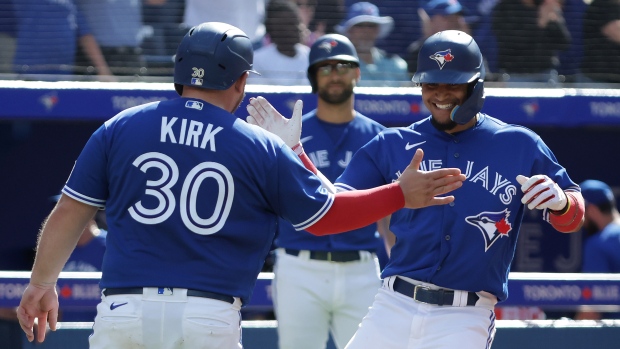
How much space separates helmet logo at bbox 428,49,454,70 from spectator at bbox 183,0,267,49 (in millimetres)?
3769

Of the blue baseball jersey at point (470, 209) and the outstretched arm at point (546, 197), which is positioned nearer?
the outstretched arm at point (546, 197)

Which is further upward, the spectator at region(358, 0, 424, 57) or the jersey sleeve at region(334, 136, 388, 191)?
the spectator at region(358, 0, 424, 57)

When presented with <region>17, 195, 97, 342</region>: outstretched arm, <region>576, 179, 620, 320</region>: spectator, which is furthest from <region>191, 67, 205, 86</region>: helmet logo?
<region>576, 179, 620, 320</region>: spectator

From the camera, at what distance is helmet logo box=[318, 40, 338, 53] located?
20.2 feet

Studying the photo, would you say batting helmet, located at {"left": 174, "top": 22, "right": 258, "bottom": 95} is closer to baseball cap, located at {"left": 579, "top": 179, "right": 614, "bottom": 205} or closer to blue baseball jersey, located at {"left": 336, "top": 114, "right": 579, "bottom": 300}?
blue baseball jersey, located at {"left": 336, "top": 114, "right": 579, "bottom": 300}

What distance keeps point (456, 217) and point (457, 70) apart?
0.60m

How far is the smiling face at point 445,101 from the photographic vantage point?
414 cm

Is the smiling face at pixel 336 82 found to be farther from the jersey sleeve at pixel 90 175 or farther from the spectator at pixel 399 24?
the jersey sleeve at pixel 90 175

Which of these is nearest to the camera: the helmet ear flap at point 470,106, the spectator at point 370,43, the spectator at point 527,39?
the helmet ear flap at point 470,106

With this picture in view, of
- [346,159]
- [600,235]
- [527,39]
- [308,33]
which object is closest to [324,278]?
[346,159]

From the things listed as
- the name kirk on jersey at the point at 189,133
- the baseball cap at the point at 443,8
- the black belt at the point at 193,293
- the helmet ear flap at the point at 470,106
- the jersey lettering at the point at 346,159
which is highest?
the baseball cap at the point at 443,8

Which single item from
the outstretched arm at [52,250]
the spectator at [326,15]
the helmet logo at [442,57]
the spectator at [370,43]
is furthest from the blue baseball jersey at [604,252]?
the outstretched arm at [52,250]

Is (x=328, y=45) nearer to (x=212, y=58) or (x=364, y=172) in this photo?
(x=364, y=172)

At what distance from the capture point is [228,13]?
25.4 ft
